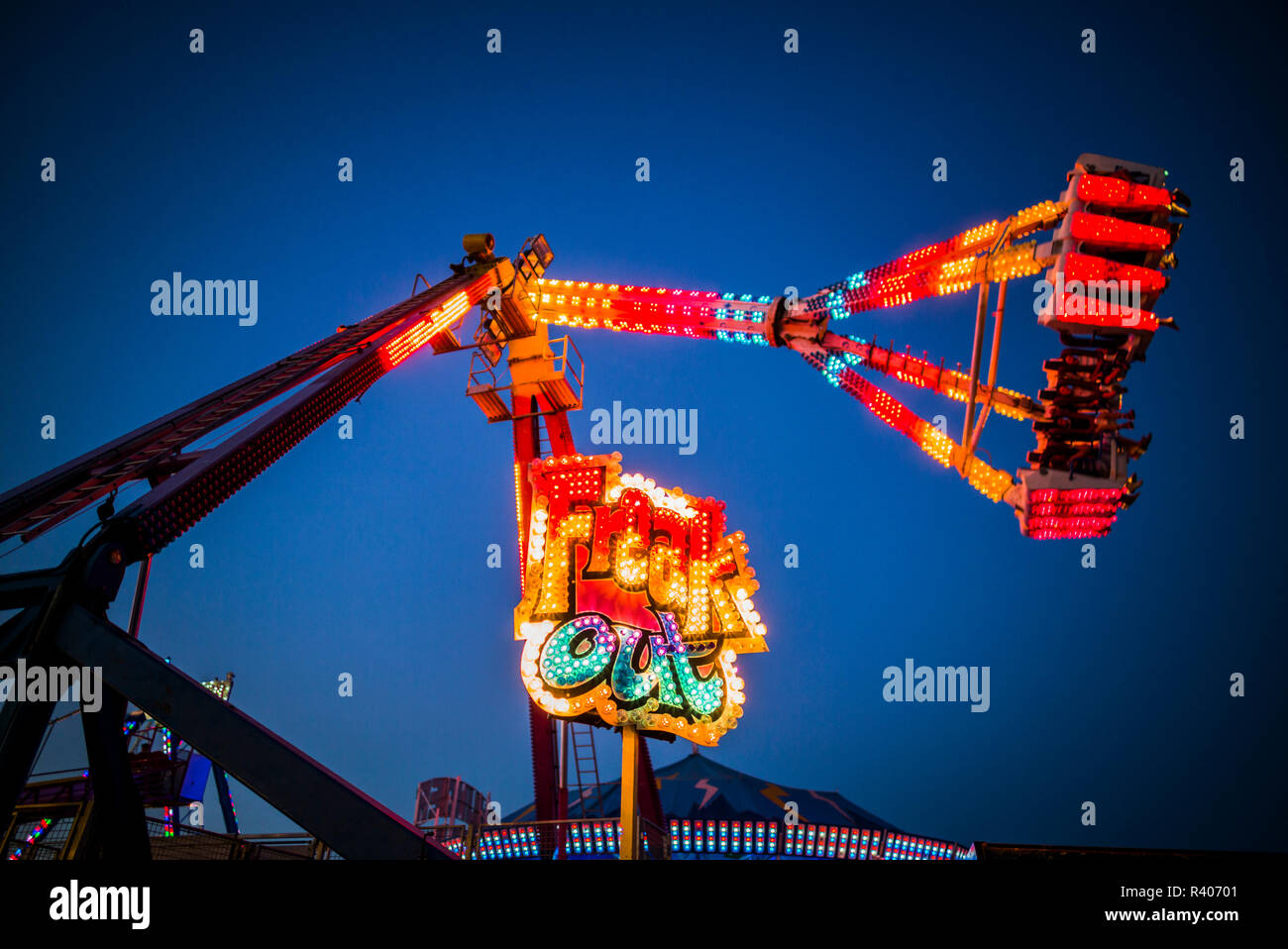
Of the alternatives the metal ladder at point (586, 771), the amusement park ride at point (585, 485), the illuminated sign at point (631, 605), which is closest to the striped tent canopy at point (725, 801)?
the metal ladder at point (586, 771)

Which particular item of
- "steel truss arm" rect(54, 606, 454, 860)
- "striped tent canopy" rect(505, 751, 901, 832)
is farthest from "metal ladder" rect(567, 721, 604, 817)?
"steel truss arm" rect(54, 606, 454, 860)

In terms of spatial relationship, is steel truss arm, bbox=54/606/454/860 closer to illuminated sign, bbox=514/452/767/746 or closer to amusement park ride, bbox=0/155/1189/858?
amusement park ride, bbox=0/155/1189/858

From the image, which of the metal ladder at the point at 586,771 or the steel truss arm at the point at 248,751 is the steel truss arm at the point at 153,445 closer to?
the steel truss arm at the point at 248,751

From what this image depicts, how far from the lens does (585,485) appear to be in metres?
12.9

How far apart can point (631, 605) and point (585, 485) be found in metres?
2.89

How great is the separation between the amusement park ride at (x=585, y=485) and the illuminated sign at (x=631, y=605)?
35 millimetres

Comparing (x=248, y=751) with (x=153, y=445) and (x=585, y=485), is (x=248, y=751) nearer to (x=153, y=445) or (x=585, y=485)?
(x=153, y=445)

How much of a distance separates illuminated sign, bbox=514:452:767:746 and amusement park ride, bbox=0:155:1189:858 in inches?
1.4

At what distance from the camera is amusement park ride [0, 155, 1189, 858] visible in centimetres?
562

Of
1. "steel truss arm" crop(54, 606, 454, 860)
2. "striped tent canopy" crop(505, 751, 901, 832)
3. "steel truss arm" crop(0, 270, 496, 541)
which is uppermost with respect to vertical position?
"steel truss arm" crop(0, 270, 496, 541)

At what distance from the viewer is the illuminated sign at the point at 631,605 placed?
10859 millimetres
